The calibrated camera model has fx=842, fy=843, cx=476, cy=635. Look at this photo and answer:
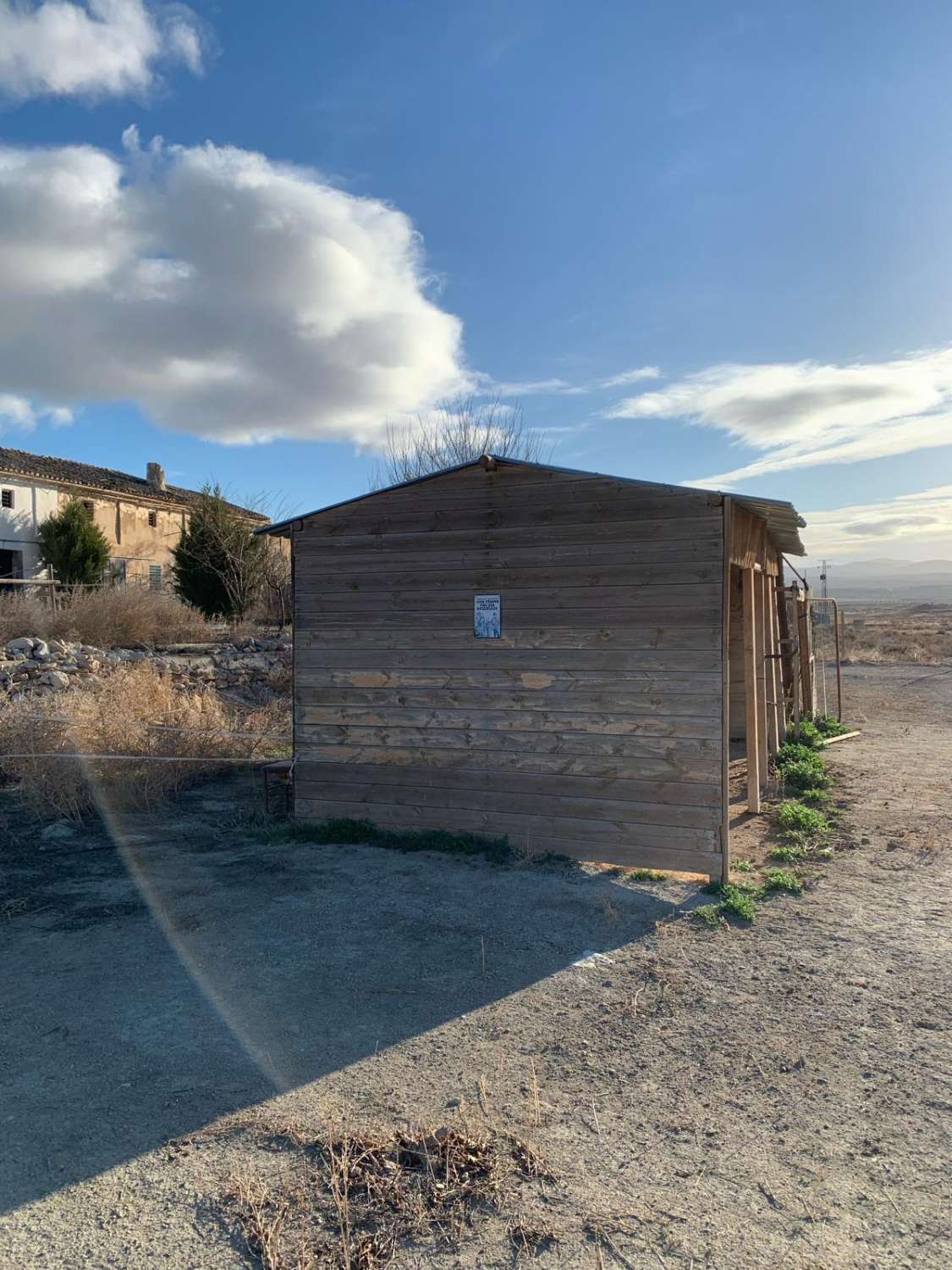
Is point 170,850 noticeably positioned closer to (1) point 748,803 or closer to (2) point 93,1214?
(2) point 93,1214

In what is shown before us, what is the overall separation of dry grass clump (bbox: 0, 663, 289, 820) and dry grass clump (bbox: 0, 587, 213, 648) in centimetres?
573

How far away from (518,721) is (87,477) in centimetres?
3286

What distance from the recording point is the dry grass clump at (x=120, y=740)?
26.8 ft

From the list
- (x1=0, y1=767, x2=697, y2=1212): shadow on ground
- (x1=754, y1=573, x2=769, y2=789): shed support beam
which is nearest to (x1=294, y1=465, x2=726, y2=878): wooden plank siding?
(x1=0, y1=767, x2=697, y2=1212): shadow on ground

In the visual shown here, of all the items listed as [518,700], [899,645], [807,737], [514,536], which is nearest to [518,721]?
[518,700]

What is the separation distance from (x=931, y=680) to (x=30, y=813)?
62.9 ft

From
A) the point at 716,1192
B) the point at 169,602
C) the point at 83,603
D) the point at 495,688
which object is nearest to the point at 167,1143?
the point at 716,1192

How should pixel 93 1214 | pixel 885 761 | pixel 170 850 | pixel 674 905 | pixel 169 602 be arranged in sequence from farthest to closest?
pixel 169 602, pixel 885 761, pixel 170 850, pixel 674 905, pixel 93 1214

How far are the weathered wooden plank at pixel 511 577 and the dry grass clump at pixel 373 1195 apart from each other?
155 inches

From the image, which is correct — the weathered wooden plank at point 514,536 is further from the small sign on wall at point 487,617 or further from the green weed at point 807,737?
the green weed at point 807,737

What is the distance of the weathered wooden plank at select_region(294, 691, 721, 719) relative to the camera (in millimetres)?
6004

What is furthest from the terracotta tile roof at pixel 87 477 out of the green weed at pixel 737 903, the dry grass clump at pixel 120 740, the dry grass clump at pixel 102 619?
the green weed at pixel 737 903

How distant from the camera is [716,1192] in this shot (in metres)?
2.84

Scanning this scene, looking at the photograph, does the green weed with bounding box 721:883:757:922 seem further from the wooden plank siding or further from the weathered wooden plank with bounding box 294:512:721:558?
the weathered wooden plank with bounding box 294:512:721:558
